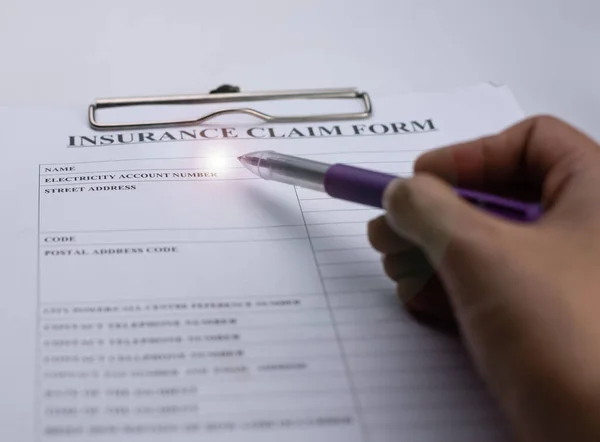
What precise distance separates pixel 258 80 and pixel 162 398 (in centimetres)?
32

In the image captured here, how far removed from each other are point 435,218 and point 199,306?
14cm

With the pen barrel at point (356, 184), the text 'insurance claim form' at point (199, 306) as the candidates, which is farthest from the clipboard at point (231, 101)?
the pen barrel at point (356, 184)

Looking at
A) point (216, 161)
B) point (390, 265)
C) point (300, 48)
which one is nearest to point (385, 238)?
point (390, 265)

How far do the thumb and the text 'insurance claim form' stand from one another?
7cm

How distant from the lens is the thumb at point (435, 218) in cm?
36

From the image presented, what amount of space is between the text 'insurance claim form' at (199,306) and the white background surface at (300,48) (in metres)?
0.09

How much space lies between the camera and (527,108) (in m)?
0.62

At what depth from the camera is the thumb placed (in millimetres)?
358

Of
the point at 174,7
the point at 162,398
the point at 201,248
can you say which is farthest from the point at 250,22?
the point at 162,398

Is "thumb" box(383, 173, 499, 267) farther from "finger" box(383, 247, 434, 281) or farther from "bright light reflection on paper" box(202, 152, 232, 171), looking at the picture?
"bright light reflection on paper" box(202, 152, 232, 171)

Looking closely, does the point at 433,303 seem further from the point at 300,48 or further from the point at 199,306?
the point at 300,48

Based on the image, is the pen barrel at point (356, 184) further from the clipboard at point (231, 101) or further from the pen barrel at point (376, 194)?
the clipboard at point (231, 101)

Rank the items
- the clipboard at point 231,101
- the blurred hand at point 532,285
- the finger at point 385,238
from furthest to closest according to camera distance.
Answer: the clipboard at point 231,101
the finger at point 385,238
the blurred hand at point 532,285

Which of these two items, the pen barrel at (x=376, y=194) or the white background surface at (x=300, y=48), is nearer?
the pen barrel at (x=376, y=194)
